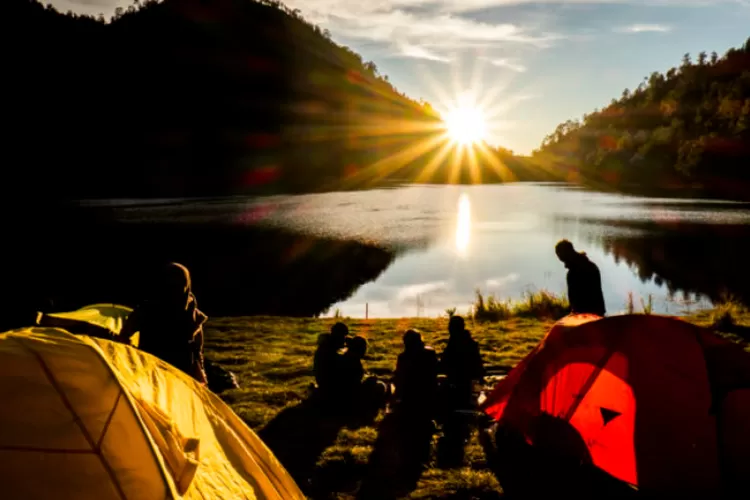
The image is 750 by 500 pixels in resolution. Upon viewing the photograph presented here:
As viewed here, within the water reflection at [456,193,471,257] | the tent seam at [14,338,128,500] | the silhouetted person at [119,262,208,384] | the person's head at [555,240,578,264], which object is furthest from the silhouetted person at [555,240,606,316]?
the water reflection at [456,193,471,257]

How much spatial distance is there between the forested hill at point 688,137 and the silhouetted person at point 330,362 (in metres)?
93.4

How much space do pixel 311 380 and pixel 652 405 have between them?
5.99m

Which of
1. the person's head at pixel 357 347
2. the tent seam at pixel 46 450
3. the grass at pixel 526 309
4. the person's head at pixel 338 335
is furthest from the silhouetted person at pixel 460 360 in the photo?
the grass at pixel 526 309

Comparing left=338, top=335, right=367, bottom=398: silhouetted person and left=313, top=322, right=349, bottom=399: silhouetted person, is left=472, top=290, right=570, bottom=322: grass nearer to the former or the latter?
left=338, top=335, right=367, bottom=398: silhouetted person

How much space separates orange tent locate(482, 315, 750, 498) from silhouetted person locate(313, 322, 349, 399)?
2911 mm

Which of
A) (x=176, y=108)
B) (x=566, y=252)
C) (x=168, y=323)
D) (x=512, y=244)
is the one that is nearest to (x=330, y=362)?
(x=168, y=323)

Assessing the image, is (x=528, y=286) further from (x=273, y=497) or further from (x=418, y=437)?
(x=273, y=497)

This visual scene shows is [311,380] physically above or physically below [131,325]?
below

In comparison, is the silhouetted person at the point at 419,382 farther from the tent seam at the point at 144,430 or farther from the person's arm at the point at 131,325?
the tent seam at the point at 144,430

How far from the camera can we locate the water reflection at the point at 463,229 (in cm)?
4221

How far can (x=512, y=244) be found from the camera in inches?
1732

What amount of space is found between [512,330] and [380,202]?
66935mm

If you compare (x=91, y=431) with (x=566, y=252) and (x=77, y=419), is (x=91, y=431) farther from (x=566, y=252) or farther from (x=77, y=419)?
(x=566, y=252)

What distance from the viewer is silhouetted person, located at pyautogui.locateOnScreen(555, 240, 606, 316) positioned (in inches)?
322
